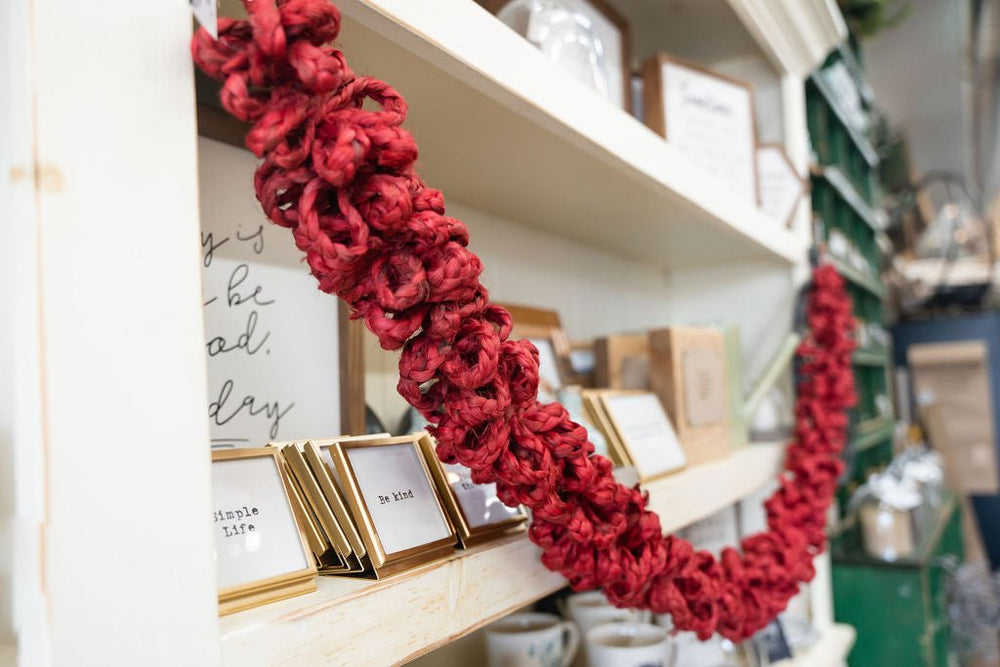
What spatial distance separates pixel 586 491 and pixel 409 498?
0.13 m

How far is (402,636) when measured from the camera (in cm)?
47

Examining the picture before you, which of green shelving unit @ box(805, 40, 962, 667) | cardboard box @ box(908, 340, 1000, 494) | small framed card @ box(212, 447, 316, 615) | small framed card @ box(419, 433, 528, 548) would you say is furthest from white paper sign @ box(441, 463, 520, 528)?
cardboard box @ box(908, 340, 1000, 494)

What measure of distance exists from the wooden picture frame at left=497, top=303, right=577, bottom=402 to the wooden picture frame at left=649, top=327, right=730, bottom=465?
120 mm

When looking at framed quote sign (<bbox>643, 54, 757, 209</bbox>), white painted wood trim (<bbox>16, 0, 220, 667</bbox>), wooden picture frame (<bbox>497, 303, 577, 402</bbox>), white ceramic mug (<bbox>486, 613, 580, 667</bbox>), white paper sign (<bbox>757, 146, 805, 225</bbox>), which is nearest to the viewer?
white painted wood trim (<bbox>16, 0, 220, 667</bbox>)

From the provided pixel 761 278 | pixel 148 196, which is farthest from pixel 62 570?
pixel 761 278

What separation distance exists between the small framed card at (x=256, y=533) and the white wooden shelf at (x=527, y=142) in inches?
11.7

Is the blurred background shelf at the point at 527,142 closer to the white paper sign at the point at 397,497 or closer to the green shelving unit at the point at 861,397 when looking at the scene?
the white paper sign at the point at 397,497

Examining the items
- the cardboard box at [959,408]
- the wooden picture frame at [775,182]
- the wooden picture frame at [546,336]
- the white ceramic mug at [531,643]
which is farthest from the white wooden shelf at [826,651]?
the cardboard box at [959,408]

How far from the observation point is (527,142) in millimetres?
748

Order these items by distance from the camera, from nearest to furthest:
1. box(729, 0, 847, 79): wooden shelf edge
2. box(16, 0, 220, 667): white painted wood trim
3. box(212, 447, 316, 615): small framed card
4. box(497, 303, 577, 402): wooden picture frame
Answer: box(16, 0, 220, 667): white painted wood trim
box(212, 447, 316, 615): small framed card
box(497, 303, 577, 402): wooden picture frame
box(729, 0, 847, 79): wooden shelf edge

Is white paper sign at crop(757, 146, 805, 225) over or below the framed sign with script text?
over

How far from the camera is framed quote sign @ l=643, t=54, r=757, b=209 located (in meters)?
1.08

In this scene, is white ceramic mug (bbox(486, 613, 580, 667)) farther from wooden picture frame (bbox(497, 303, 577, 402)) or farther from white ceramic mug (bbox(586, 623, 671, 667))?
wooden picture frame (bbox(497, 303, 577, 402))

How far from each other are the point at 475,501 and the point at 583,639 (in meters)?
0.48
